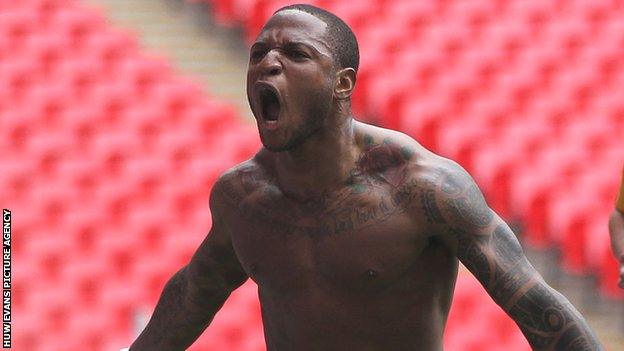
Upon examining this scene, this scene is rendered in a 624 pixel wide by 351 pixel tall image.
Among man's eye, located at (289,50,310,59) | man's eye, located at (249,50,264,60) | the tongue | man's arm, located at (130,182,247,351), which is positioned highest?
man's eye, located at (249,50,264,60)

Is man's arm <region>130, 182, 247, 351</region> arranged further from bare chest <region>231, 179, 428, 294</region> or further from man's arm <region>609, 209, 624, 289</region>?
man's arm <region>609, 209, 624, 289</region>

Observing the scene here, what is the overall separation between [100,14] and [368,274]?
896 centimetres

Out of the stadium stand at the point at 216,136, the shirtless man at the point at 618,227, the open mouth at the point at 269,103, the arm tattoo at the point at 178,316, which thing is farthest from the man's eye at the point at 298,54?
the stadium stand at the point at 216,136

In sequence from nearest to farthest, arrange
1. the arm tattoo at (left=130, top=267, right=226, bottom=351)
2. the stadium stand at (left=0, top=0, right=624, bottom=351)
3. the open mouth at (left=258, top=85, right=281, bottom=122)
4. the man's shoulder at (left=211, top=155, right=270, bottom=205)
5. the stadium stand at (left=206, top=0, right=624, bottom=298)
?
the open mouth at (left=258, top=85, right=281, bottom=122)
the man's shoulder at (left=211, top=155, right=270, bottom=205)
the arm tattoo at (left=130, top=267, right=226, bottom=351)
the stadium stand at (left=0, top=0, right=624, bottom=351)
the stadium stand at (left=206, top=0, right=624, bottom=298)

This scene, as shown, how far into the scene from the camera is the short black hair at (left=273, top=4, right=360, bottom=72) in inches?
132

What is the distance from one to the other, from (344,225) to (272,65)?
430mm

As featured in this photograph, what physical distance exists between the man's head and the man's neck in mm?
50

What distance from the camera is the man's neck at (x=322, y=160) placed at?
3426mm

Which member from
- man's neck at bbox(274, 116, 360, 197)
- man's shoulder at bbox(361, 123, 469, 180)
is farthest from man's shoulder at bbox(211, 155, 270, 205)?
man's shoulder at bbox(361, 123, 469, 180)

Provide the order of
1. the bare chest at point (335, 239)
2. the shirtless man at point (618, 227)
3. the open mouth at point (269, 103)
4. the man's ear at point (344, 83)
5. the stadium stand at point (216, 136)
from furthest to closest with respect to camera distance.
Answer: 1. the stadium stand at point (216, 136)
2. the shirtless man at point (618, 227)
3. the bare chest at point (335, 239)
4. the man's ear at point (344, 83)
5. the open mouth at point (269, 103)

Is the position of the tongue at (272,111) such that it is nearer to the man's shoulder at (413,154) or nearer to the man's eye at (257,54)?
the man's eye at (257,54)

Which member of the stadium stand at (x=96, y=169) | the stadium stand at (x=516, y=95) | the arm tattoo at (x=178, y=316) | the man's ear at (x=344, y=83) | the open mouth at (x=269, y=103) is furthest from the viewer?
the stadium stand at (x=516, y=95)

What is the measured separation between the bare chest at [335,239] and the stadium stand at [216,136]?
3928mm

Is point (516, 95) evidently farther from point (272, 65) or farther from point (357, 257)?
point (272, 65)
